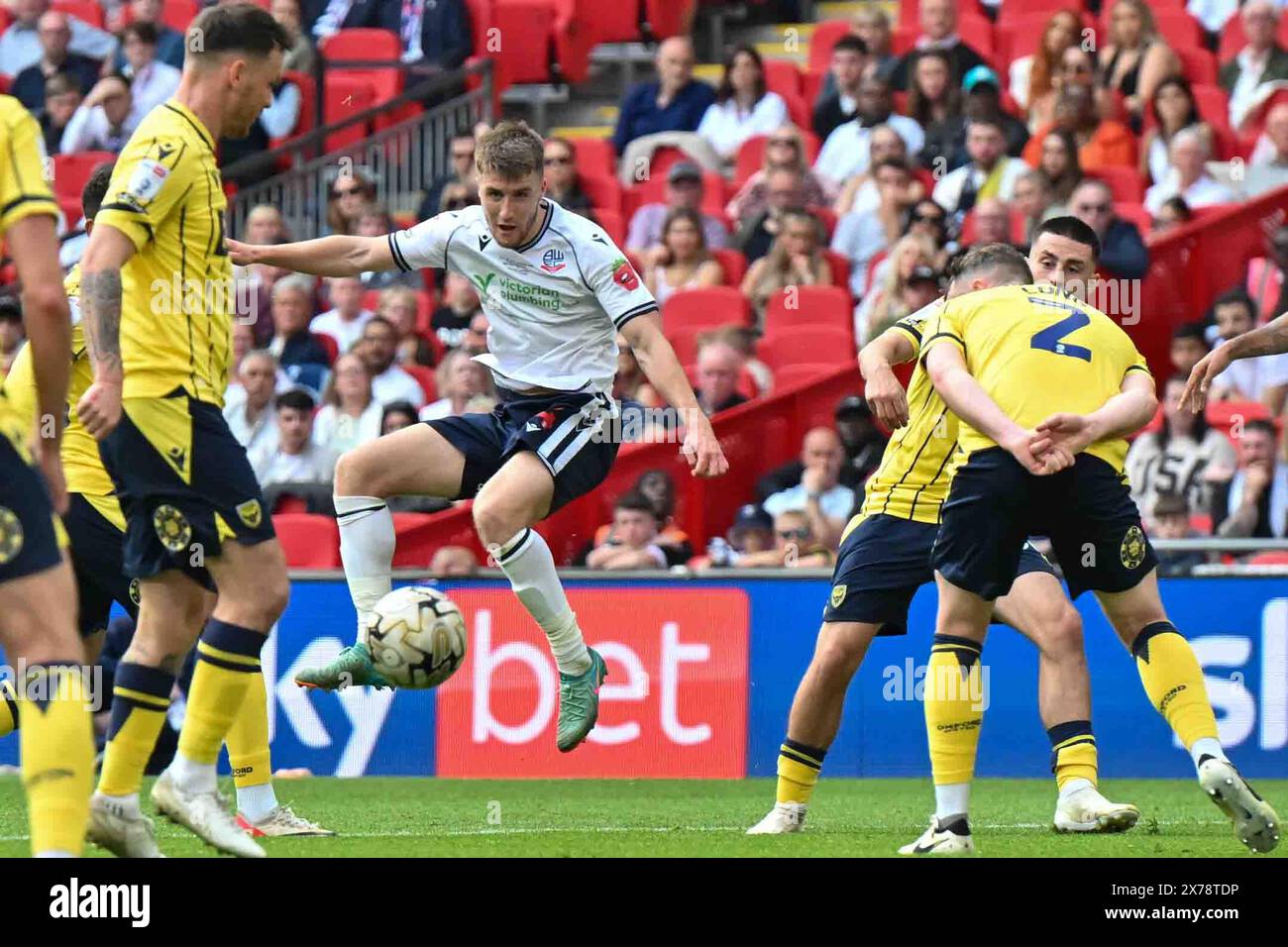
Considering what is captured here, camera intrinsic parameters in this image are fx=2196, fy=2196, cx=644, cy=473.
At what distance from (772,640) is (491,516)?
13.1 feet

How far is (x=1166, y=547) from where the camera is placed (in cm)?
1162

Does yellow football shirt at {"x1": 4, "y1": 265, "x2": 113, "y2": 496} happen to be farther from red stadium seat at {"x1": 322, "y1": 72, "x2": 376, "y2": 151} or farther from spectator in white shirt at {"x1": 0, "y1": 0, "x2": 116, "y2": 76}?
spectator in white shirt at {"x1": 0, "y1": 0, "x2": 116, "y2": 76}

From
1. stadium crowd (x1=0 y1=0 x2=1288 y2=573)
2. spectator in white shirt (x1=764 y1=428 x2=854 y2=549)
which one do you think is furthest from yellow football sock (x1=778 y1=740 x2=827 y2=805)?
spectator in white shirt (x1=764 y1=428 x2=854 y2=549)

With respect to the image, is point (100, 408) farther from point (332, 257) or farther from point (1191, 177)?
point (1191, 177)

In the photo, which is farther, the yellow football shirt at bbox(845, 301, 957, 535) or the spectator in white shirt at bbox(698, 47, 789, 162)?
the spectator in white shirt at bbox(698, 47, 789, 162)

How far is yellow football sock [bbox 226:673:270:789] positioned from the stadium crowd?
14.4 feet

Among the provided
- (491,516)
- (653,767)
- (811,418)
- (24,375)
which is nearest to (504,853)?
(491,516)

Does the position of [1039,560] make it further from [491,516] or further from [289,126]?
[289,126]

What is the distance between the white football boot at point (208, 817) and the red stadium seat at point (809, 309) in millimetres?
8288

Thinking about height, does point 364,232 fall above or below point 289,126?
below

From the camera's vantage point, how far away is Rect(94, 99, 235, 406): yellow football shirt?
658 centimetres

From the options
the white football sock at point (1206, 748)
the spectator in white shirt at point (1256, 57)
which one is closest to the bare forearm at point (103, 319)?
the white football sock at point (1206, 748)

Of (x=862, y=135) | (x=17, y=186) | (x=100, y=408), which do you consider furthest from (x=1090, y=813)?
(x=862, y=135)

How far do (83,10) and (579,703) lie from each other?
480 inches
